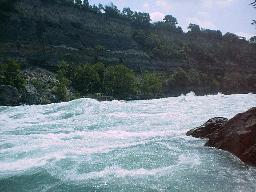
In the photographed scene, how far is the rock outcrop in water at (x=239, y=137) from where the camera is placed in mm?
11945

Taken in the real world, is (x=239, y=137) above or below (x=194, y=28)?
below

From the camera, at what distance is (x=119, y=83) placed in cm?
5934

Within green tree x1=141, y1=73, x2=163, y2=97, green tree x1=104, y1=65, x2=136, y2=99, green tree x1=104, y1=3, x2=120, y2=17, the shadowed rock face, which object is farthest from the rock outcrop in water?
green tree x1=104, y1=3, x2=120, y2=17

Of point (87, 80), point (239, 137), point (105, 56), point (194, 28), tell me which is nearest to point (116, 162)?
point (239, 137)

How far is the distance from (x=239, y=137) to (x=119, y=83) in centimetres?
4704

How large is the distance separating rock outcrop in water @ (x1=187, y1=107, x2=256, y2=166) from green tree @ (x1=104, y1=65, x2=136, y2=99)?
43464 millimetres

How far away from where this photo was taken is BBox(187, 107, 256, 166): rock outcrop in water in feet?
39.2

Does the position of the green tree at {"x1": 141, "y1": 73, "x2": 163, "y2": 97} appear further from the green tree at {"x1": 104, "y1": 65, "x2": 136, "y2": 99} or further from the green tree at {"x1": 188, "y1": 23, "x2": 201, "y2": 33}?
the green tree at {"x1": 188, "y1": 23, "x2": 201, "y2": 33}

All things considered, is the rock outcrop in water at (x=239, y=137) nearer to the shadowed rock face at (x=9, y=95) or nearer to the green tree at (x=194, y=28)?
the shadowed rock face at (x=9, y=95)

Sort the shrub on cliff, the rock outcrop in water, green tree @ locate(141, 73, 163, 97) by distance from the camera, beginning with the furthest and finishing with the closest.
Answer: green tree @ locate(141, 73, 163, 97), the shrub on cliff, the rock outcrop in water

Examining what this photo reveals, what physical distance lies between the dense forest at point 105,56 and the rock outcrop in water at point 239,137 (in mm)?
29878

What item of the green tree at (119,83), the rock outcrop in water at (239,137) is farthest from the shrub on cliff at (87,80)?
the rock outcrop in water at (239,137)

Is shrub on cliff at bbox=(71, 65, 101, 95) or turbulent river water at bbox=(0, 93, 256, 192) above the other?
shrub on cliff at bbox=(71, 65, 101, 95)

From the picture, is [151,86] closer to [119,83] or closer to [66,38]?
[119,83]
